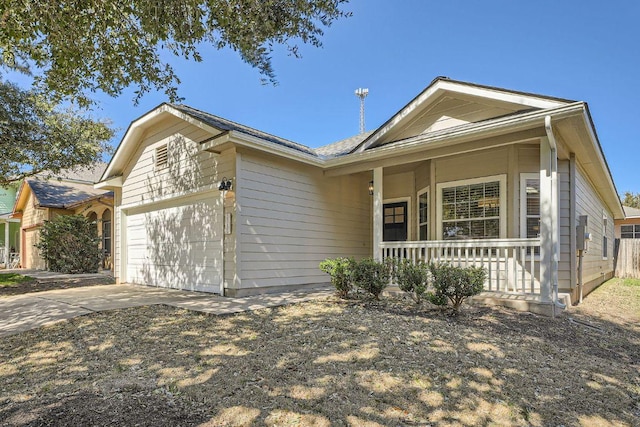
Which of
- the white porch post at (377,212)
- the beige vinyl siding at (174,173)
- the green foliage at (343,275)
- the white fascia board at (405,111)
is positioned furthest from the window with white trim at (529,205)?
the beige vinyl siding at (174,173)

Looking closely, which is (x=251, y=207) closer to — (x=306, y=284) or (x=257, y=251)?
(x=257, y=251)

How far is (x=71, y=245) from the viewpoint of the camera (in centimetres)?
1327

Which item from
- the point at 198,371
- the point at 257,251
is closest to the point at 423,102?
the point at 257,251

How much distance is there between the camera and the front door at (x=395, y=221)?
9.51 metres

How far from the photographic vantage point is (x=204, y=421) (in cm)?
254

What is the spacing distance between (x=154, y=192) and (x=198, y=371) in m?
6.87

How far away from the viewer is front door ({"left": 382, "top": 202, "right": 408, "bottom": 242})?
9.51 metres

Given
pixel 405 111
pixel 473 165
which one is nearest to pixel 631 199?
pixel 473 165

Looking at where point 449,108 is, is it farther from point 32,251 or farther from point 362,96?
point 32,251

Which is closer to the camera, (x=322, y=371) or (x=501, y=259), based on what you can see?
(x=322, y=371)

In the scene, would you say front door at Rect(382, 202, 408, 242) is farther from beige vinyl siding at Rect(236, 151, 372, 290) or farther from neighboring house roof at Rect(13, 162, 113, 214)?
neighboring house roof at Rect(13, 162, 113, 214)

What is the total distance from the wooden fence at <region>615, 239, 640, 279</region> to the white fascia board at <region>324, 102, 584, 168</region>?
42.1 ft

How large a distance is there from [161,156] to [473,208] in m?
7.48

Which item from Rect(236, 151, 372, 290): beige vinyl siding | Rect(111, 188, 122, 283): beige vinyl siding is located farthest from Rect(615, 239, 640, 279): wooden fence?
Rect(111, 188, 122, 283): beige vinyl siding
